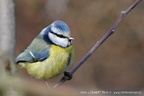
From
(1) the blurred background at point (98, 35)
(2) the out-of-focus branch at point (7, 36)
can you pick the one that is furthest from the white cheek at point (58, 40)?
(1) the blurred background at point (98, 35)

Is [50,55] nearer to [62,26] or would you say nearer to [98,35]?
[62,26]

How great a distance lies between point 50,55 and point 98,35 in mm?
2355

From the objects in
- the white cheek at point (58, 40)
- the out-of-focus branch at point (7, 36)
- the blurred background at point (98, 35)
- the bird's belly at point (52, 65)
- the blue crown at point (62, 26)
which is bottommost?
the blurred background at point (98, 35)

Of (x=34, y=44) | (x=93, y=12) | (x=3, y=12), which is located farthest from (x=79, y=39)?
(x=3, y=12)

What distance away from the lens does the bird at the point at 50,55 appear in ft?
6.57

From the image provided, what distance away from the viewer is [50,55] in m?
2.06

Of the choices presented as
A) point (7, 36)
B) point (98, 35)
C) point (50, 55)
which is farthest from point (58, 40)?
point (98, 35)

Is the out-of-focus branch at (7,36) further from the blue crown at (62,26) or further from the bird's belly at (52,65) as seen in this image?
the bird's belly at (52,65)

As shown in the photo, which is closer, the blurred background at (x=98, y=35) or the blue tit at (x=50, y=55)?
the blue tit at (x=50, y=55)

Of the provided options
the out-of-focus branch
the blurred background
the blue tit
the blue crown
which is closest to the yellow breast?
the blue tit

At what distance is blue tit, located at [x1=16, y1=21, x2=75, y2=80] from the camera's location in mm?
2002

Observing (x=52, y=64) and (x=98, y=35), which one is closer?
(x=52, y=64)

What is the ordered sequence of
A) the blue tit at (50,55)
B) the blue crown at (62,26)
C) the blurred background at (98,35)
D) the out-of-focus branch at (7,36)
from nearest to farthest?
the out-of-focus branch at (7,36)
the blue crown at (62,26)
the blue tit at (50,55)
the blurred background at (98,35)

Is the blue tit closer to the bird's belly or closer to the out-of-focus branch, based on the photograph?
the bird's belly
